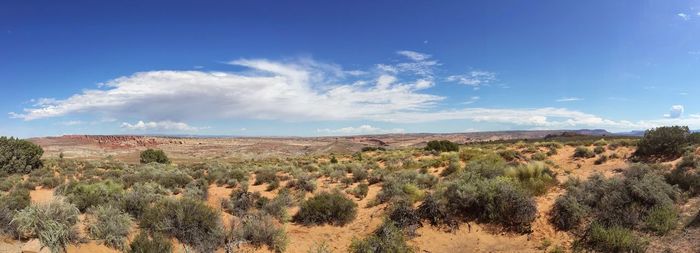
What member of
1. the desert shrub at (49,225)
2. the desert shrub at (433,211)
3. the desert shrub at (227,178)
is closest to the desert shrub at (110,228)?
the desert shrub at (49,225)

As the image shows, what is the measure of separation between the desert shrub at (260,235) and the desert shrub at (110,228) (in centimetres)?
242

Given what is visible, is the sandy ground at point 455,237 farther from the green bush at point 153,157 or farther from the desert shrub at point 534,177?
the green bush at point 153,157

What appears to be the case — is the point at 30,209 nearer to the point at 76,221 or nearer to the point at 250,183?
the point at 76,221

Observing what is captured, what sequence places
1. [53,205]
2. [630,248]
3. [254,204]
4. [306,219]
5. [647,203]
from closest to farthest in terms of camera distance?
[630,248]
[53,205]
[647,203]
[306,219]
[254,204]

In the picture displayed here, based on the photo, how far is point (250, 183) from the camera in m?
21.1

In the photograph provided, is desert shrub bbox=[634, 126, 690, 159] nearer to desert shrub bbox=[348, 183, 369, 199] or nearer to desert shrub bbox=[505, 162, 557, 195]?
desert shrub bbox=[505, 162, 557, 195]

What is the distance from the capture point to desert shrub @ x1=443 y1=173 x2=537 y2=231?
10828 mm

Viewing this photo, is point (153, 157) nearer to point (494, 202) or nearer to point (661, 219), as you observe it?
point (494, 202)

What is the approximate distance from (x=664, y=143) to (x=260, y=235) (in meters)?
20.9

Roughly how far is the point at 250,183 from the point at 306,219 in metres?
9.62

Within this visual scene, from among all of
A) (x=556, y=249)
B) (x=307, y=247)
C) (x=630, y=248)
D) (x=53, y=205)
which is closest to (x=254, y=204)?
(x=307, y=247)

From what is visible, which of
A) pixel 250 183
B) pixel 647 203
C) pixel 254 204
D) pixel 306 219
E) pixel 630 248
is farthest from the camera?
pixel 250 183

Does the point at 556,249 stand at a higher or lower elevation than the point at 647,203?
lower

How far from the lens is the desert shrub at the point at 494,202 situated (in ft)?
35.5
